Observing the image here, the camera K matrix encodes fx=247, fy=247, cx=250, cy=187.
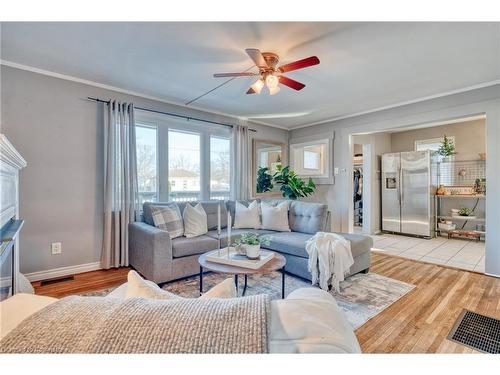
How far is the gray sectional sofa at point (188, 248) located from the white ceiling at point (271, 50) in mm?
1647

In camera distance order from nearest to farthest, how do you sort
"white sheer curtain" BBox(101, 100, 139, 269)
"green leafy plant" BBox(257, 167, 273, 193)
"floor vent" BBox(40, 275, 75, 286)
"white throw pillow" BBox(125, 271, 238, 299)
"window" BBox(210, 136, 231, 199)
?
"white throw pillow" BBox(125, 271, 238, 299) → "floor vent" BBox(40, 275, 75, 286) → "white sheer curtain" BBox(101, 100, 139, 269) → "window" BBox(210, 136, 231, 199) → "green leafy plant" BBox(257, 167, 273, 193)

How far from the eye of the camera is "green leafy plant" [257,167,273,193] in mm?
5051

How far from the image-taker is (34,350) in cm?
42

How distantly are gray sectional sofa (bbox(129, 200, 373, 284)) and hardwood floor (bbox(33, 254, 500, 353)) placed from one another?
43cm

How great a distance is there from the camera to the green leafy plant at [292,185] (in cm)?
484

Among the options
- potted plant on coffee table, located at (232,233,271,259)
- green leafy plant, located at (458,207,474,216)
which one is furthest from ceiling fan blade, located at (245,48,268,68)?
green leafy plant, located at (458,207,474,216)

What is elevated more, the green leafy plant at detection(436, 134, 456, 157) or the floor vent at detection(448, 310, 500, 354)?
the green leafy plant at detection(436, 134, 456, 157)

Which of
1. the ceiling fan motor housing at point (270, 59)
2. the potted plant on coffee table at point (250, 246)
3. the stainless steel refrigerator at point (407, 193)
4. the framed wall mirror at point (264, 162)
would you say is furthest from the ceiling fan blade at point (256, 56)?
the stainless steel refrigerator at point (407, 193)

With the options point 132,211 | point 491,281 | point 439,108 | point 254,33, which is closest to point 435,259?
point 491,281

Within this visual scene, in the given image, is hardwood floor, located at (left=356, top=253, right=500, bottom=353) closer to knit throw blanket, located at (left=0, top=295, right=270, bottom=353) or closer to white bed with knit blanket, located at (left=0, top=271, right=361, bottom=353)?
white bed with knit blanket, located at (left=0, top=271, right=361, bottom=353)

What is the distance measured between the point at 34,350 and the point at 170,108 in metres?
3.88

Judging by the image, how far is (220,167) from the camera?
453 centimetres

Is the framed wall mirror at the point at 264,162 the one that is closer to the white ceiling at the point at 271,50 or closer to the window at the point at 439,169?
the white ceiling at the point at 271,50

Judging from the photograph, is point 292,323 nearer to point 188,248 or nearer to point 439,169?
point 188,248
